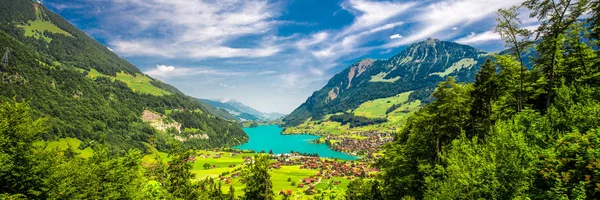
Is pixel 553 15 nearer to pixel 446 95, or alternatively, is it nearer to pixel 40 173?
pixel 446 95

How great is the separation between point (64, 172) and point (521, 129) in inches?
1527

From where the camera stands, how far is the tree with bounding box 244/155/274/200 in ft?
128

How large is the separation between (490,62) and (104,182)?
1781 inches

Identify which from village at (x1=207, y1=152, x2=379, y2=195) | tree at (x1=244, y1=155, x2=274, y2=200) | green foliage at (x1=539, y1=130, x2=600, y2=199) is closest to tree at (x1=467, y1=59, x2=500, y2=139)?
green foliage at (x1=539, y1=130, x2=600, y2=199)

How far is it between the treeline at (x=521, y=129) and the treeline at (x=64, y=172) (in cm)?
2181

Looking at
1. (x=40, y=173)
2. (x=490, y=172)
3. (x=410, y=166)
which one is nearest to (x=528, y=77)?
(x=410, y=166)

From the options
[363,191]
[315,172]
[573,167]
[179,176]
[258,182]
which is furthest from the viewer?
[315,172]

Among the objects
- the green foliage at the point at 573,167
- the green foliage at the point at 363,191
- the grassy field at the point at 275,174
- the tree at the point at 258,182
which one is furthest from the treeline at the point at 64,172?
the grassy field at the point at 275,174

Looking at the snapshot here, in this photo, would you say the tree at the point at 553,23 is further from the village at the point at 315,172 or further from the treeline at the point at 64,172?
the village at the point at 315,172

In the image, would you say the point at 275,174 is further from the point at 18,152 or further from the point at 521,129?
the point at 521,129

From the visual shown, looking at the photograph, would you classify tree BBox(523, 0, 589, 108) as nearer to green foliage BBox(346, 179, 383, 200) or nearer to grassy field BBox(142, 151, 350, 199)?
green foliage BBox(346, 179, 383, 200)

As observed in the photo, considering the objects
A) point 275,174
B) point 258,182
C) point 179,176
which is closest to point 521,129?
point 258,182

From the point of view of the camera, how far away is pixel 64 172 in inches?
1014

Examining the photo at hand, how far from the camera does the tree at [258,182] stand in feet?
128
